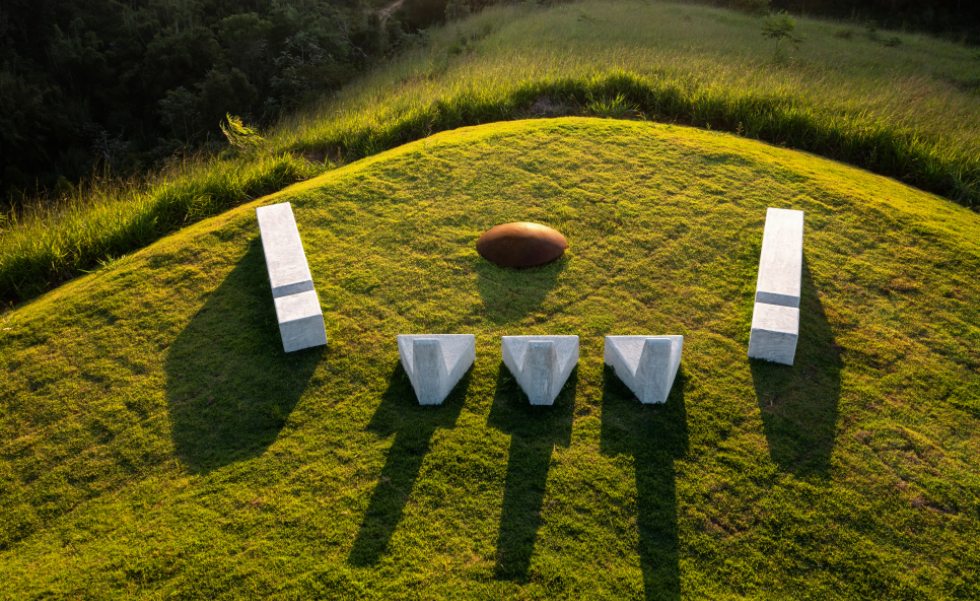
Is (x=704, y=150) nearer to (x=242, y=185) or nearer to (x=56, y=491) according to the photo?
(x=242, y=185)

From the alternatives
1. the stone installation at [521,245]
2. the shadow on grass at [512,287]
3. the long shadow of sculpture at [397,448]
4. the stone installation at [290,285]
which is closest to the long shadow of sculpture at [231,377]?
the stone installation at [290,285]

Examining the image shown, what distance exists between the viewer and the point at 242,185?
8.51 meters

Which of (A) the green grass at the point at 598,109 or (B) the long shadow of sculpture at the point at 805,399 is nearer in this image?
(B) the long shadow of sculpture at the point at 805,399

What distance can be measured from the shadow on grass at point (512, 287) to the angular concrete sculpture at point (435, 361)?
2.43ft

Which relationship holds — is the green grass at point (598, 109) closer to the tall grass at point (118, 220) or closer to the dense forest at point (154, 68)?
the tall grass at point (118, 220)

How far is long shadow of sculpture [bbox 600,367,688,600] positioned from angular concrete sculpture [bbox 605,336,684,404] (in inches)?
3.5

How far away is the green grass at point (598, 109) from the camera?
25.6 feet

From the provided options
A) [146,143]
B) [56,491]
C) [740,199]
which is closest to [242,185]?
[56,491]

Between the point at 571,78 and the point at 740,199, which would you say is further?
the point at 571,78

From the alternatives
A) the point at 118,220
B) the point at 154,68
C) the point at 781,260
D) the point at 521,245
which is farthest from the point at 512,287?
the point at 154,68

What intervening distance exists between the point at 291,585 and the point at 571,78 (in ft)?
29.4

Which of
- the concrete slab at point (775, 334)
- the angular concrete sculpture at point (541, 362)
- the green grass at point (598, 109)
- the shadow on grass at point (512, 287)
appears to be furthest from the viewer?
the green grass at point (598, 109)

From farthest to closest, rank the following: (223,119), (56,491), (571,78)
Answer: (223,119), (571,78), (56,491)

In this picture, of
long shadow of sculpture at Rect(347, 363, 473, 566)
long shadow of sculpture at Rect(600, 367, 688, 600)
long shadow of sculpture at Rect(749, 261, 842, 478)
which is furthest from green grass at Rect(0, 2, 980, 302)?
long shadow of sculpture at Rect(600, 367, 688, 600)
